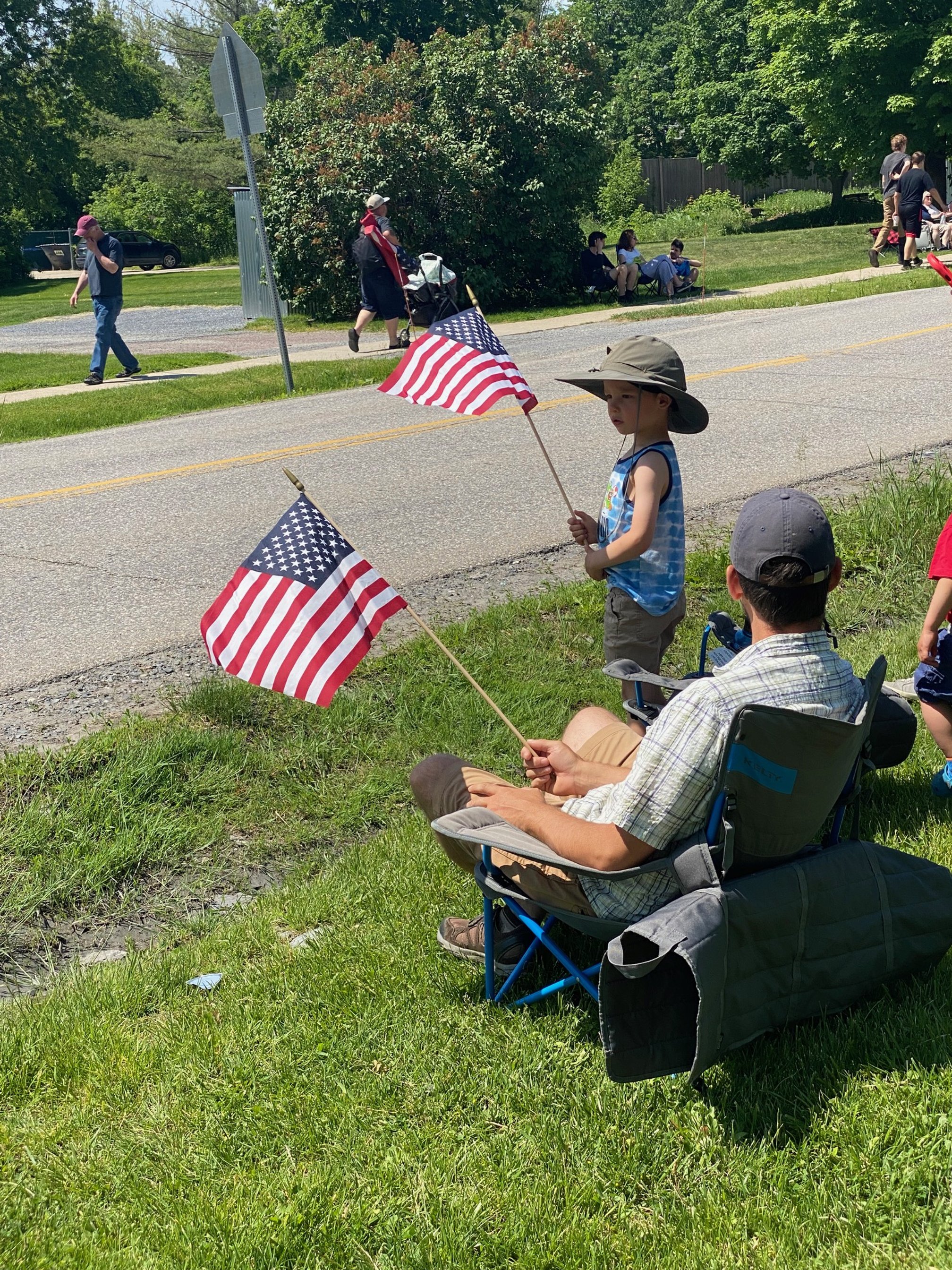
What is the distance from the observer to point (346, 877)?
13.3ft

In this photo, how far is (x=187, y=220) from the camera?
52125 millimetres

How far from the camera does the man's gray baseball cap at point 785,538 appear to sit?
2791 mm

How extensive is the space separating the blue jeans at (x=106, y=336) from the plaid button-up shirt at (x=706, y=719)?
44.5ft

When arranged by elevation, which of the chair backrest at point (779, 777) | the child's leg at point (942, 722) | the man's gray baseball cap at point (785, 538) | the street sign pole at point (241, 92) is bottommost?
the child's leg at point (942, 722)

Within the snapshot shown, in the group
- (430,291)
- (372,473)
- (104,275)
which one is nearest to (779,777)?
(372,473)

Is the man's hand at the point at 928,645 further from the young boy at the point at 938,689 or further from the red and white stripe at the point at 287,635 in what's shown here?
the red and white stripe at the point at 287,635

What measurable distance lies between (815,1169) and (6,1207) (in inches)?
67.3

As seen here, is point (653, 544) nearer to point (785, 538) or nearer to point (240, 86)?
point (785, 538)

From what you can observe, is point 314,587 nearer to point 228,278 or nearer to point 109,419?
point 109,419

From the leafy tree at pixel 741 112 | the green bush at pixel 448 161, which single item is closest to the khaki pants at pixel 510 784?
the green bush at pixel 448 161

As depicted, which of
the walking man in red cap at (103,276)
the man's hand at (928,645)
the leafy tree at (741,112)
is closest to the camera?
the man's hand at (928,645)

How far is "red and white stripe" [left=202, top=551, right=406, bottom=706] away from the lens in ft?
12.2

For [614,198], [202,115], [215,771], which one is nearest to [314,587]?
[215,771]

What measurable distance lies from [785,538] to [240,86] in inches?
466
